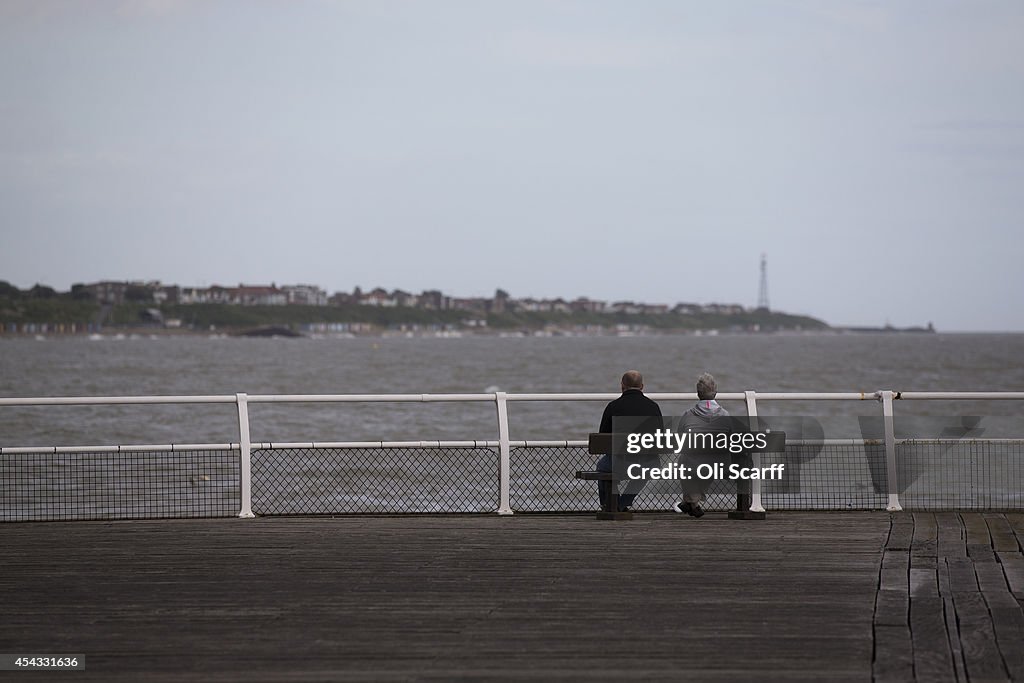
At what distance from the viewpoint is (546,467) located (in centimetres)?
1184

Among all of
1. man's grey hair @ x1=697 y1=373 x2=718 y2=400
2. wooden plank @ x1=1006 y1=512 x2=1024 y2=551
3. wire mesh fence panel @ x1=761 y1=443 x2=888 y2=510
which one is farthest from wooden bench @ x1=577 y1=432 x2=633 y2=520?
wooden plank @ x1=1006 y1=512 x2=1024 y2=551

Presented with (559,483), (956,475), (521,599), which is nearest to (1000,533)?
(956,475)

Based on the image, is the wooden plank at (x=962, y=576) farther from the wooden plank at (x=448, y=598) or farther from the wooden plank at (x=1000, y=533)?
the wooden plank at (x=1000, y=533)

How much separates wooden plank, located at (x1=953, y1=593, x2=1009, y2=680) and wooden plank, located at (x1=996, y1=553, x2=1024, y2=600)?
0.31m

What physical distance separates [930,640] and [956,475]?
5.18m

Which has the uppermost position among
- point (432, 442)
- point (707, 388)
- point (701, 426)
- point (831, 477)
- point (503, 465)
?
point (707, 388)

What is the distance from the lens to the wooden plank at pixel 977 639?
6.09 metres

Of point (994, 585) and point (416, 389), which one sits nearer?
point (994, 585)

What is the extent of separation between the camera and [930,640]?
6703mm

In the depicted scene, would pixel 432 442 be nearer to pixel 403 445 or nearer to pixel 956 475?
pixel 403 445

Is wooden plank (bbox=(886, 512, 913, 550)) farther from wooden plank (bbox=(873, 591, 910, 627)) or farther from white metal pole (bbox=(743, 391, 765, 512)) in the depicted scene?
wooden plank (bbox=(873, 591, 910, 627))

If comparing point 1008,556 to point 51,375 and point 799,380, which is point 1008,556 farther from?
point 51,375

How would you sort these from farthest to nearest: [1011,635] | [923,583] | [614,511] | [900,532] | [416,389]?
[416,389], [614,511], [900,532], [923,583], [1011,635]

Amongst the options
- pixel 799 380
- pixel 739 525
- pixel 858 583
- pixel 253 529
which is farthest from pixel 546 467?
pixel 799 380
